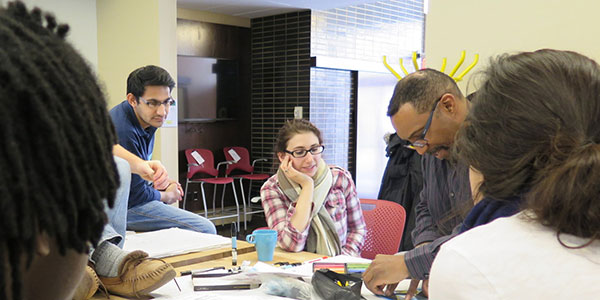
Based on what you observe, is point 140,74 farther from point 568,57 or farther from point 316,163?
point 568,57

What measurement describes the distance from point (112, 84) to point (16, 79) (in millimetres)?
5195

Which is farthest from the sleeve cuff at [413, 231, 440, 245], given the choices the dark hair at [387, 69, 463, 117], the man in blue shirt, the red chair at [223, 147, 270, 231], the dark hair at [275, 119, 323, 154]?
the red chair at [223, 147, 270, 231]

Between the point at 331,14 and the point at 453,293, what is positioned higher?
the point at 331,14

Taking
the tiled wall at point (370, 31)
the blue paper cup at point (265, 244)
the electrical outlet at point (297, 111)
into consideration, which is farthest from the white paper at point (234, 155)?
the blue paper cup at point (265, 244)

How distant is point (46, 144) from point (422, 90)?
5.62ft

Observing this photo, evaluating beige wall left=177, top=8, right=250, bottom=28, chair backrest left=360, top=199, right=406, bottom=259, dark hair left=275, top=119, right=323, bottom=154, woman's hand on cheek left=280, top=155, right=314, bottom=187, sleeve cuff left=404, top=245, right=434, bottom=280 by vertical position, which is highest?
beige wall left=177, top=8, right=250, bottom=28

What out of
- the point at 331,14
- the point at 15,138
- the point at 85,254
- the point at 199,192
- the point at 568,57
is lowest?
the point at 199,192

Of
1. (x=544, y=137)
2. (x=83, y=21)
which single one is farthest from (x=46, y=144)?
(x=83, y=21)

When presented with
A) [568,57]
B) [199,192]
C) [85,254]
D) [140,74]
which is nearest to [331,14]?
[199,192]

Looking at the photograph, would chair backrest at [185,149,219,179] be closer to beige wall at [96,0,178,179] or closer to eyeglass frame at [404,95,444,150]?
beige wall at [96,0,178,179]

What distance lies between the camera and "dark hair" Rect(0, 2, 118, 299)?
411 millimetres

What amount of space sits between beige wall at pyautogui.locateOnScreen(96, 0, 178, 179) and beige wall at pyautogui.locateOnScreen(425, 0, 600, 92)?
2.63 meters

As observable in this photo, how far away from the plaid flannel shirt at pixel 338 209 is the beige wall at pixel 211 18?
468 cm

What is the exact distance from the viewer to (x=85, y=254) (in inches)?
20.3
